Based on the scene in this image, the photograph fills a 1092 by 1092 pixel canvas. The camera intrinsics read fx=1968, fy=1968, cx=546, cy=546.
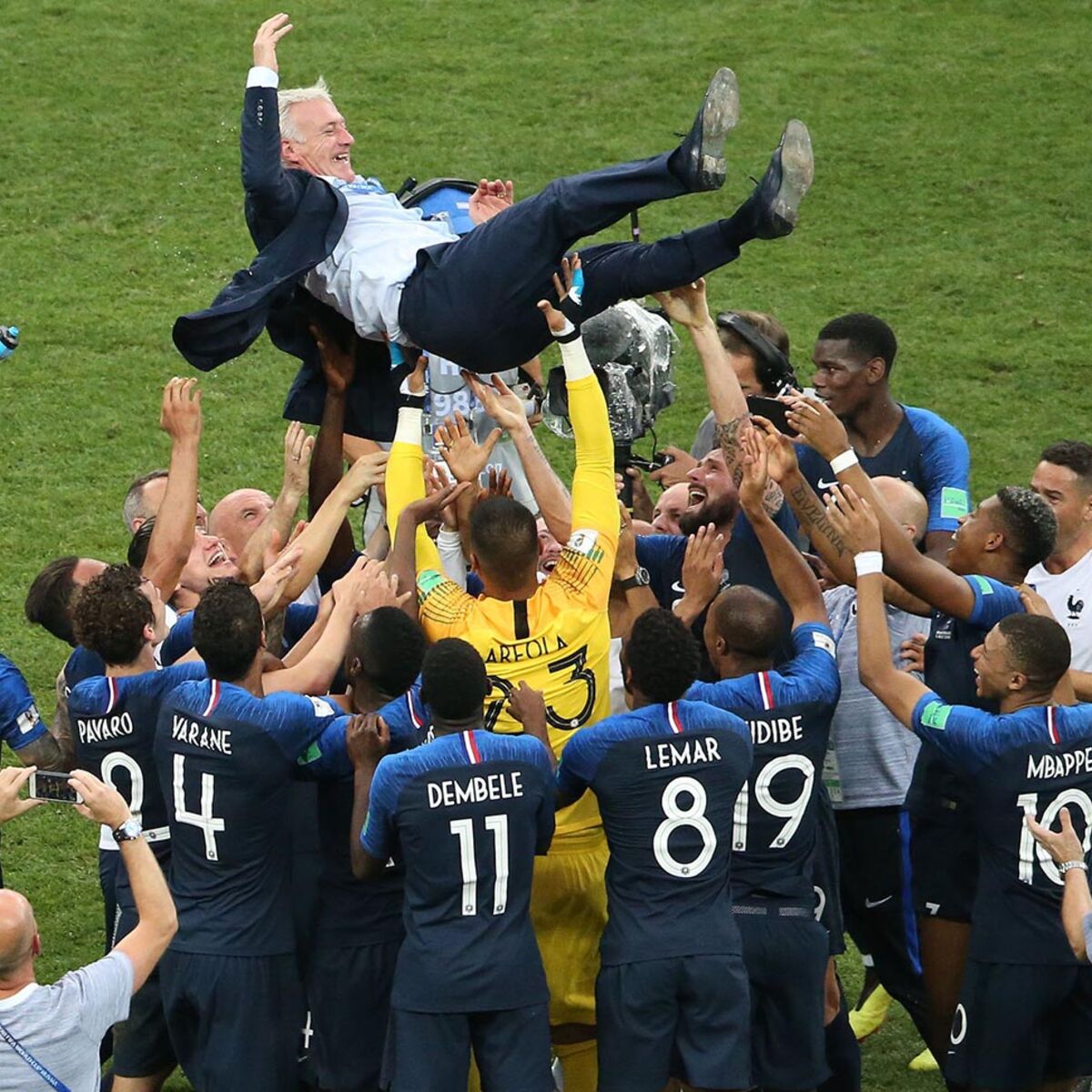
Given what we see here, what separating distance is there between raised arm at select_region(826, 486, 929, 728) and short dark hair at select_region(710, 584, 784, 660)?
0.29 metres

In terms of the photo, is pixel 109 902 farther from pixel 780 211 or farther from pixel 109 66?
pixel 109 66

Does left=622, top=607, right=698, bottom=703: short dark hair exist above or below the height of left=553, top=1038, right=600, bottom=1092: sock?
above

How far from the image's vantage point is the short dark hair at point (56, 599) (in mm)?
6109

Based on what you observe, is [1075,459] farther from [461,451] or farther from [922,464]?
[461,451]

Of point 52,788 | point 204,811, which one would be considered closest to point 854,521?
point 204,811

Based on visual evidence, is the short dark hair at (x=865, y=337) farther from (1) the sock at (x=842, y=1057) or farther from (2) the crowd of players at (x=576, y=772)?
(1) the sock at (x=842, y=1057)

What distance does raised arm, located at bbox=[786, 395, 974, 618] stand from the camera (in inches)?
221

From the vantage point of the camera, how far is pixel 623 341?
728 cm

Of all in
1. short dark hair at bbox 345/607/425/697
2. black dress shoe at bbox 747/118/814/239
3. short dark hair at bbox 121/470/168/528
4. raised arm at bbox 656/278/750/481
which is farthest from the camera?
short dark hair at bbox 121/470/168/528

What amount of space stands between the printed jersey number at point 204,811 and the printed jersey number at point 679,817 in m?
1.16

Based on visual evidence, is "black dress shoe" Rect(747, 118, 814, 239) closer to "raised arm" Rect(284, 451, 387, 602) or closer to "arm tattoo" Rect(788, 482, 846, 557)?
"arm tattoo" Rect(788, 482, 846, 557)

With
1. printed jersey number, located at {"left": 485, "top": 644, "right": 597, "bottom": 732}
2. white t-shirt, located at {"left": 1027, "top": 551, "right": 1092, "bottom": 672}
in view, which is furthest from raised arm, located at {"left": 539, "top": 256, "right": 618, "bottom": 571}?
white t-shirt, located at {"left": 1027, "top": 551, "right": 1092, "bottom": 672}

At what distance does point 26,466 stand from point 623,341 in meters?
4.45

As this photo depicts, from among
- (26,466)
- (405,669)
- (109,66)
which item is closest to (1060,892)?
(405,669)
